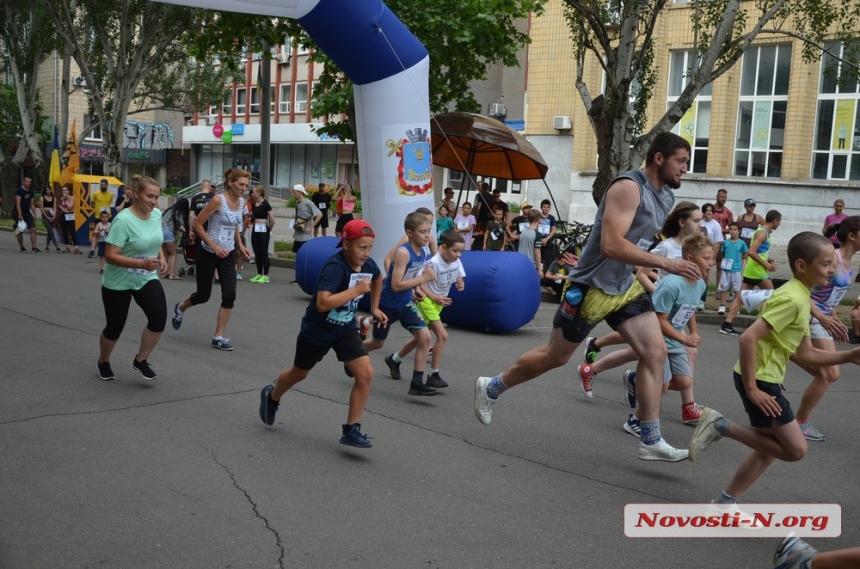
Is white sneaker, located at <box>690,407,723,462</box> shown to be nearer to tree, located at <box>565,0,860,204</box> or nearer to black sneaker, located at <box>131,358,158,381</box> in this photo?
black sneaker, located at <box>131,358,158,381</box>

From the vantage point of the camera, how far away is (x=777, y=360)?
459 cm

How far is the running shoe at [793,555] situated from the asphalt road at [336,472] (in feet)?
1.47

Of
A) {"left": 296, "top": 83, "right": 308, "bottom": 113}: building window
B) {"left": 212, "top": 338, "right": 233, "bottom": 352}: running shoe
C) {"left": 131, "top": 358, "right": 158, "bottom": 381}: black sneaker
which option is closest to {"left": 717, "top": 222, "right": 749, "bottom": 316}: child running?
{"left": 212, "top": 338, "right": 233, "bottom": 352}: running shoe

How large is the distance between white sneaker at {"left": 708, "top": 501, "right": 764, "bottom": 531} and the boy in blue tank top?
3181mm

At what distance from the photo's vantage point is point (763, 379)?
4.57m

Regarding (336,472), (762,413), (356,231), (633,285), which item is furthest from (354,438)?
(762,413)

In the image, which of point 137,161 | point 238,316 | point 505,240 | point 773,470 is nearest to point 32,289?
point 238,316

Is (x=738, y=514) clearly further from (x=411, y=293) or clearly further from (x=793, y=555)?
(x=411, y=293)

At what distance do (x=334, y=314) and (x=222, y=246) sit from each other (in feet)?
12.5

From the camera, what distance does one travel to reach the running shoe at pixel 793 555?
360 centimetres

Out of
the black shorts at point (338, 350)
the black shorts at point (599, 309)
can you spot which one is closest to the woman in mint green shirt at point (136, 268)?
the black shorts at point (338, 350)

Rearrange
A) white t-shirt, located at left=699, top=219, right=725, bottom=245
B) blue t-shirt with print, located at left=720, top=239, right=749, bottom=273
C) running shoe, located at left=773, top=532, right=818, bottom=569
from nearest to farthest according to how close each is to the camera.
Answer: running shoe, located at left=773, top=532, right=818, bottom=569 → blue t-shirt with print, located at left=720, top=239, right=749, bottom=273 → white t-shirt, located at left=699, top=219, right=725, bottom=245

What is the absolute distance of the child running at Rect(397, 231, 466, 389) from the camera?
309 inches

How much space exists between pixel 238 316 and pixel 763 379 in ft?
27.1
